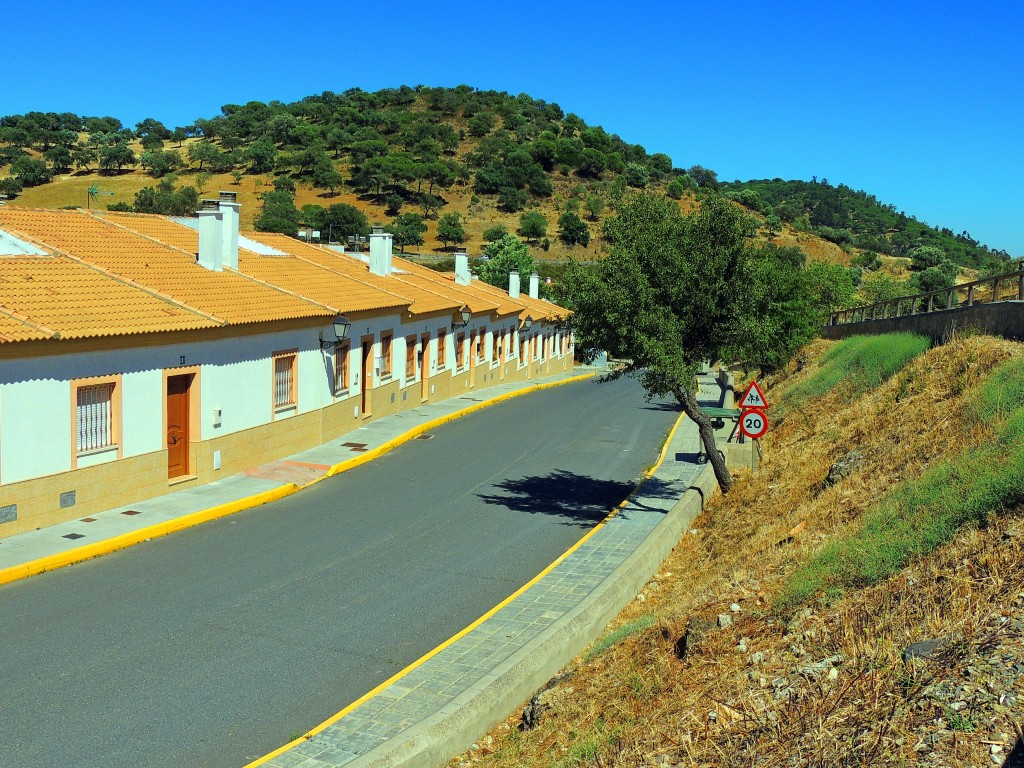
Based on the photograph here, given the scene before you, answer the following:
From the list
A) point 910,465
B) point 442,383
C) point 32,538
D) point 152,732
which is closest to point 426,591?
point 152,732

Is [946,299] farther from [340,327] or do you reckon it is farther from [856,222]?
[856,222]

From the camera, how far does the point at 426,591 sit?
39.2ft

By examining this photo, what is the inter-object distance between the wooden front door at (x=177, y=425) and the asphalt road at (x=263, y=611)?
6.40ft

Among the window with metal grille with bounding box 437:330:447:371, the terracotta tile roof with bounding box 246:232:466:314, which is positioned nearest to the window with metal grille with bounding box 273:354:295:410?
the terracotta tile roof with bounding box 246:232:466:314

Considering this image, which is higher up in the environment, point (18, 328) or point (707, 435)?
point (18, 328)

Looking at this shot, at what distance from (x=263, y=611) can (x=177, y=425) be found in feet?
23.3

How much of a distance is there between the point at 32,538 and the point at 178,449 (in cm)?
405

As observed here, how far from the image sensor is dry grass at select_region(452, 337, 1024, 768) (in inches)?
225

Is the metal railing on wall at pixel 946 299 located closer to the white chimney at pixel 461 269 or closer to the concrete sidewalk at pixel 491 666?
the concrete sidewalk at pixel 491 666

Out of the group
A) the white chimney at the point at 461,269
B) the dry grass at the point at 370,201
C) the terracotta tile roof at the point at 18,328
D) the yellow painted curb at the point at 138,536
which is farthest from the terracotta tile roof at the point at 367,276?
the dry grass at the point at 370,201

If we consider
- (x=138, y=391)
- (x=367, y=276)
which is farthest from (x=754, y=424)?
(x=367, y=276)

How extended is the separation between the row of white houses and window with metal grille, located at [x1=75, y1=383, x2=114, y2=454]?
0.9 inches

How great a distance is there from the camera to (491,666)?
9.23 metres

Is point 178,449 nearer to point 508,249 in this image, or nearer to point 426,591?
point 426,591
